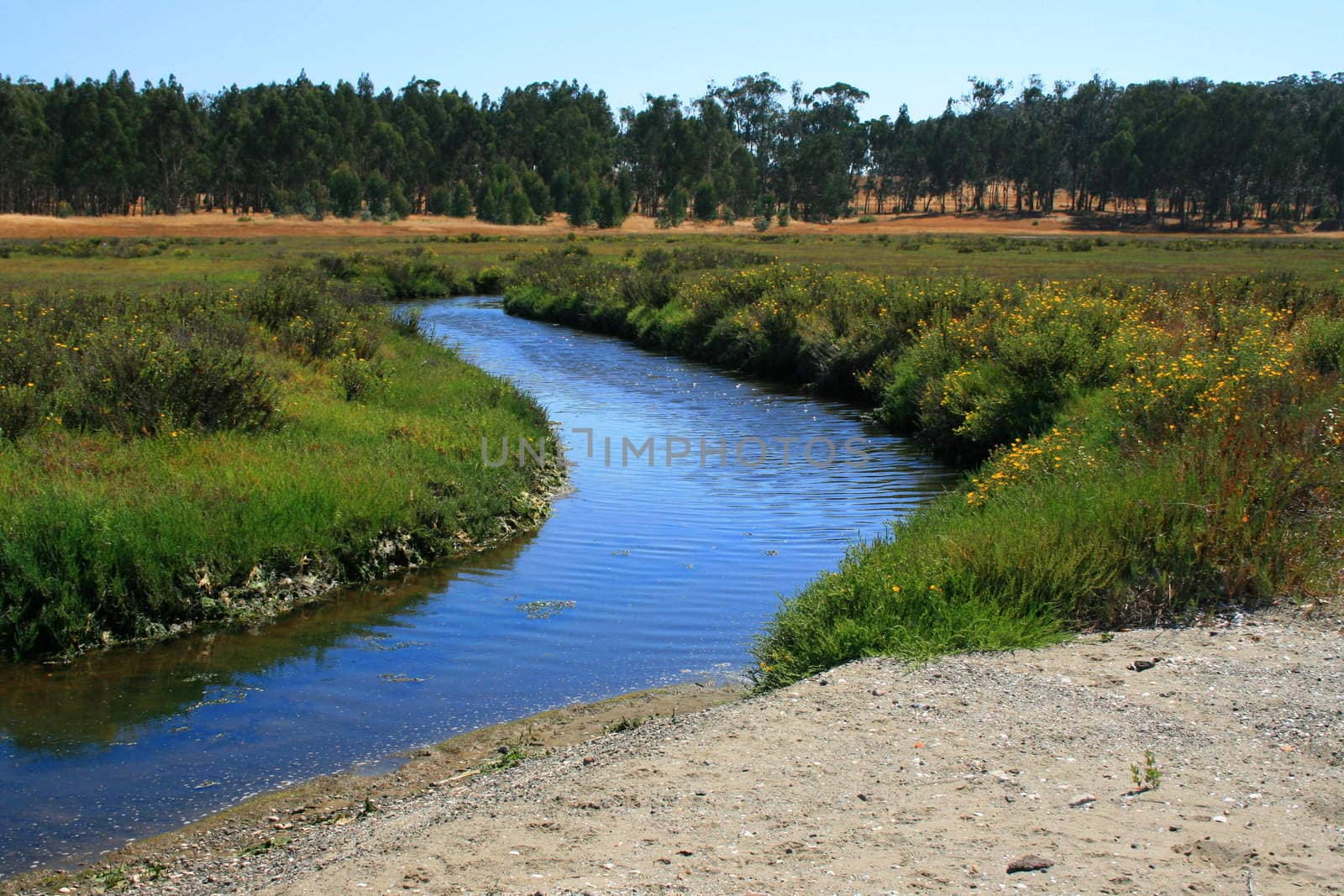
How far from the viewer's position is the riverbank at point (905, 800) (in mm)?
5152

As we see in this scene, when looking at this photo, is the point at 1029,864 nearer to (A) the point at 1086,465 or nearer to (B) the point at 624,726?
(B) the point at 624,726

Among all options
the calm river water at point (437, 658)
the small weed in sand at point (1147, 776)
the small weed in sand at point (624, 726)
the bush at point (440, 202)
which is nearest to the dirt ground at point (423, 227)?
the bush at point (440, 202)

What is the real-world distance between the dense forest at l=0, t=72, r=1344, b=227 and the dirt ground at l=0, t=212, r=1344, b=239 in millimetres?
3166

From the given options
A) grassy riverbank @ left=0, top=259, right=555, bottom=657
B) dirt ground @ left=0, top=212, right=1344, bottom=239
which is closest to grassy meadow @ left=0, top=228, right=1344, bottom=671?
grassy riverbank @ left=0, top=259, right=555, bottom=657

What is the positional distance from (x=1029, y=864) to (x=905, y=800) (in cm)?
89

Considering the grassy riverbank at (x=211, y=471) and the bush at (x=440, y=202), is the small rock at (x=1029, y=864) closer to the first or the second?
the grassy riverbank at (x=211, y=471)

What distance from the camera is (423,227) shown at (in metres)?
→ 128

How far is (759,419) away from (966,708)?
18004 millimetres

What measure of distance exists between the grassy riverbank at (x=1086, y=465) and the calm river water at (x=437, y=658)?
1.47 m

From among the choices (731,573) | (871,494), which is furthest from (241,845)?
(871,494)

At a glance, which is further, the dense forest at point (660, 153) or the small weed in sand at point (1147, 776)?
the dense forest at point (660, 153)

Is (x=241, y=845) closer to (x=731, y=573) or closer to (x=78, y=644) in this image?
(x=78, y=644)

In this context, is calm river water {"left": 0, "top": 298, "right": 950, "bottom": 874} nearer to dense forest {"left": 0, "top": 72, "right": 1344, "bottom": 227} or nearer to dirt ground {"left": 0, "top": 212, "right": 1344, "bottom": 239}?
dirt ground {"left": 0, "top": 212, "right": 1344, "bottom": 239}

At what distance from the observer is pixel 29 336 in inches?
696
